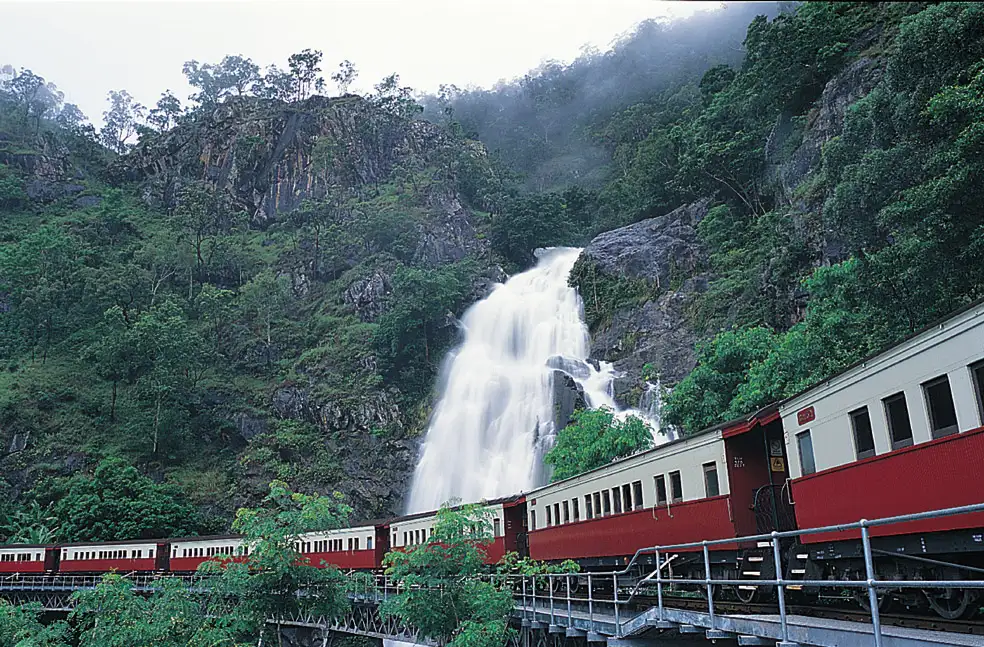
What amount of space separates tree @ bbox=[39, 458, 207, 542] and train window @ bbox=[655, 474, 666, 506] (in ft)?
147

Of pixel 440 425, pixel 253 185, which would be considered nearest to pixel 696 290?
pixel 440 425

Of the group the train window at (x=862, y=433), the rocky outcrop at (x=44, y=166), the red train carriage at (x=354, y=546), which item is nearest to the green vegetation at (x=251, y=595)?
the red train carriage at (x=354, y=546)

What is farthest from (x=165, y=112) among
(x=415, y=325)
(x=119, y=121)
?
(x=415, y=325)

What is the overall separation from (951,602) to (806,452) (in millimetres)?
3778

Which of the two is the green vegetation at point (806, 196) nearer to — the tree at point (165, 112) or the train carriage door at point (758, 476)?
the train carriage door at point (758, 476)

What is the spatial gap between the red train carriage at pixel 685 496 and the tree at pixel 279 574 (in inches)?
249

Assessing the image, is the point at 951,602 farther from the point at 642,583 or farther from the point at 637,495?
the point at 637,495

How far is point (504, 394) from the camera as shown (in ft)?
184

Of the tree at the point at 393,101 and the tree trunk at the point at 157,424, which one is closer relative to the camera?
the tree trunk at the point at 157,424

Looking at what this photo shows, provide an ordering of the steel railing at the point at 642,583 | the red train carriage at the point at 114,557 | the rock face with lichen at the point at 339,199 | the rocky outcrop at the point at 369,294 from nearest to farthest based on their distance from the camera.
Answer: the steel railing at the point at 642,583
the red train carriage at the point at 114,557
the rock face with lichen at the point at 339,199
the rocky outcrop at the point at 369,294

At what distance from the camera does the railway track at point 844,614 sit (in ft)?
25.2

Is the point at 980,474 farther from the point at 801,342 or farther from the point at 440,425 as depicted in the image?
the point at 440,425

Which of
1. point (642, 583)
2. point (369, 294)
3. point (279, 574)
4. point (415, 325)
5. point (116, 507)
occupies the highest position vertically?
point (369, 294)

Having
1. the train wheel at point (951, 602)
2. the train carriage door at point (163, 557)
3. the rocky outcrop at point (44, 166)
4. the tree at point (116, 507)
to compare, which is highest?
the rocky outcrop at point (44, 166)
